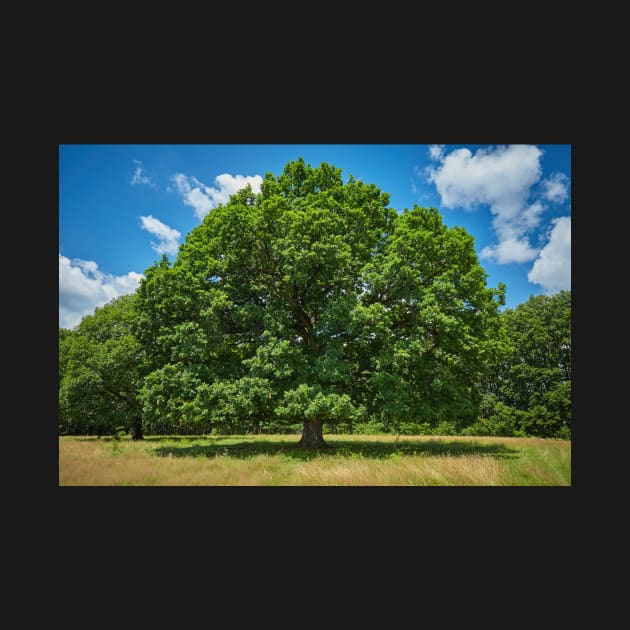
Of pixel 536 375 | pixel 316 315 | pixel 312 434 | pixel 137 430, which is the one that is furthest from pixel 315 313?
pixel 536 375

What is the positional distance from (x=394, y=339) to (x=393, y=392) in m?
2.10

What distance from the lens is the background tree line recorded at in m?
12.8

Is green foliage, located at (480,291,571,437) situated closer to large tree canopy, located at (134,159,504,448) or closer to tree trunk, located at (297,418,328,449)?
large tree canopy, located at (134,159,504,448)

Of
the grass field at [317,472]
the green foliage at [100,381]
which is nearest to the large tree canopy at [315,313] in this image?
the grass field at [317,472]

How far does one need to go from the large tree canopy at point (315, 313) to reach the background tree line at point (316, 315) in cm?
6

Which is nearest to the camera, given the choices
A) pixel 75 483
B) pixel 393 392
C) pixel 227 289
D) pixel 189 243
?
pixel 75 483

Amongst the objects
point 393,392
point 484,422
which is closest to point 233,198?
point 393,392

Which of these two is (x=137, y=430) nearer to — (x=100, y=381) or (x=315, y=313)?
(x=100, y=381)

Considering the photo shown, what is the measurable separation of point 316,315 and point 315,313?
0.11 meters

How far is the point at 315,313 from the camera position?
15414mm

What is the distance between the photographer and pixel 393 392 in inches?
519

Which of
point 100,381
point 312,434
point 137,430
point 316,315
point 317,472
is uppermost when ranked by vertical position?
point 316,315

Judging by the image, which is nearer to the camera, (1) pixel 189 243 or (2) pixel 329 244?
(2) pixel 329 244

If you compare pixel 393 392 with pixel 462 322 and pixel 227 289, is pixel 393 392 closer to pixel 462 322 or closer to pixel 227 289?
pixel 462 322
